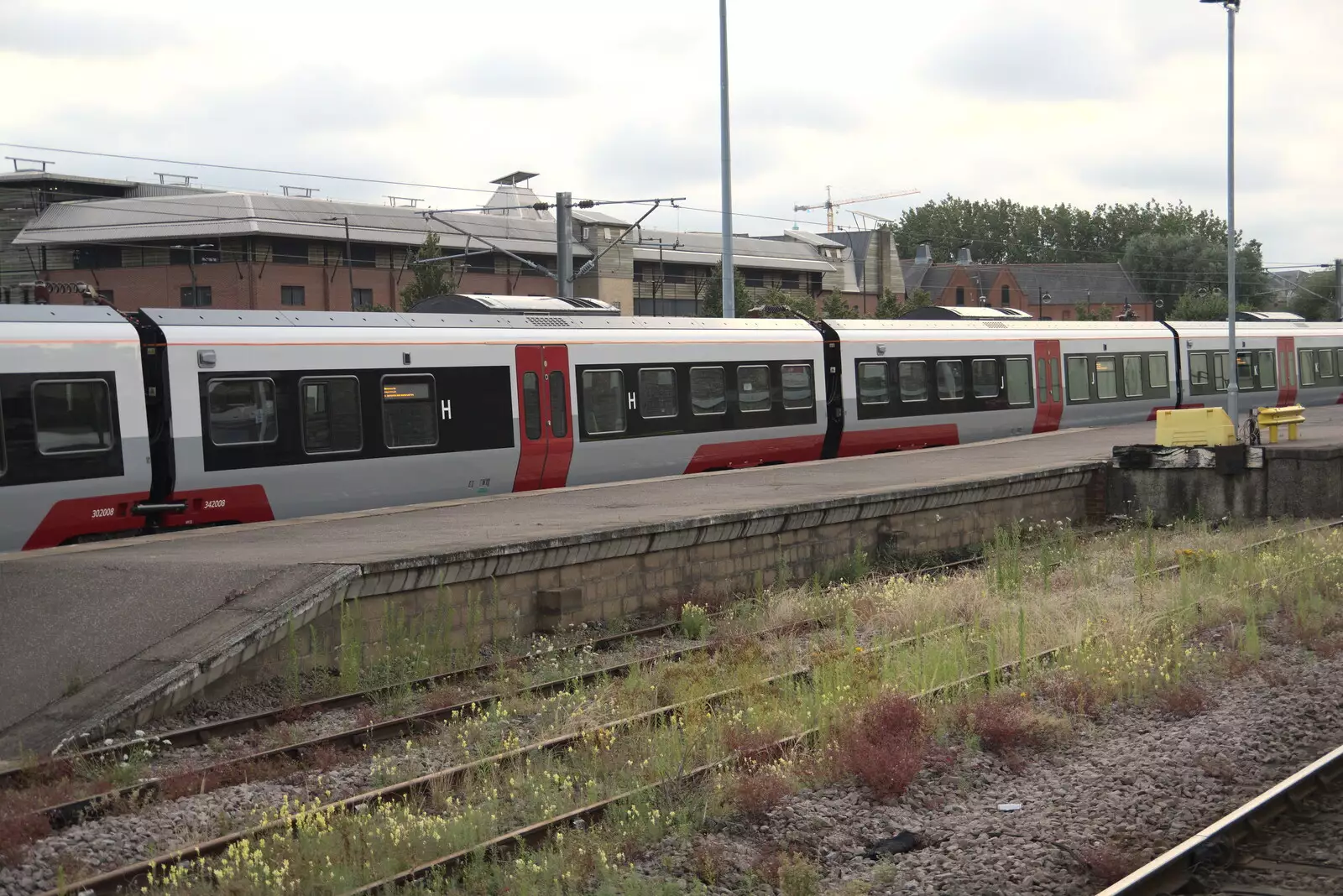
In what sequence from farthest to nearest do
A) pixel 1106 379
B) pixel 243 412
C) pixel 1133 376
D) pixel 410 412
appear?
1. pixel 1133 376
2. pixel 1106 379
3. pixel 410 412
4. pixel 243 412

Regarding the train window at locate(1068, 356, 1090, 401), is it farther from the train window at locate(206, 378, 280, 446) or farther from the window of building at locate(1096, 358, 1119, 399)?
the train window at locate(206, 378, 280, 446)

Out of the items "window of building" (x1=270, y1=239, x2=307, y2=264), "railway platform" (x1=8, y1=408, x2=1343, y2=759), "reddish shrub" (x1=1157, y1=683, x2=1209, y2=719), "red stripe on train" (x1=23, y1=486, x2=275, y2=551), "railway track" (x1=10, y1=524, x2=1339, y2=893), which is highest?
"window of building" (x1=270, y1=239, x2=307, y2=264)

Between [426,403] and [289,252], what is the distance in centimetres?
4402

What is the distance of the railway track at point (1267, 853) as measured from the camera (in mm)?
6426

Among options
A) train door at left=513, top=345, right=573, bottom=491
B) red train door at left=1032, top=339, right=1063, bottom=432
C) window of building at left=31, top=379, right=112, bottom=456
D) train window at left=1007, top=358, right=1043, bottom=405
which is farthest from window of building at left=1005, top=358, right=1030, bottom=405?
window of building at left=31, top=379, right=112, bottom=456

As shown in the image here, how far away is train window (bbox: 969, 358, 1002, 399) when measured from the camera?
2539 cm

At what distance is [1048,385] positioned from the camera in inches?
1086

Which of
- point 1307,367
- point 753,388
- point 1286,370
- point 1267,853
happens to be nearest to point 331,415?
point 753,388

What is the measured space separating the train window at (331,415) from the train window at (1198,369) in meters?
22.2

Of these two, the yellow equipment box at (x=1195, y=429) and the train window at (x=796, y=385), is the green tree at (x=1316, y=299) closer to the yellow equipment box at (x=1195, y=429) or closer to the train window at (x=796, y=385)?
the yellow equipment box at (x=1195, y=429)

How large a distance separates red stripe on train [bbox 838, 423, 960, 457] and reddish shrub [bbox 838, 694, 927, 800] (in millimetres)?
14043

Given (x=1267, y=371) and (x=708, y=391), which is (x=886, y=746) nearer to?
(x=708, y=391)

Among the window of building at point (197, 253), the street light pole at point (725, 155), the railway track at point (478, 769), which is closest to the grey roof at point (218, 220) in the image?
the window of building at point (197, 253)

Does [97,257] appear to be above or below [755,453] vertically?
above
